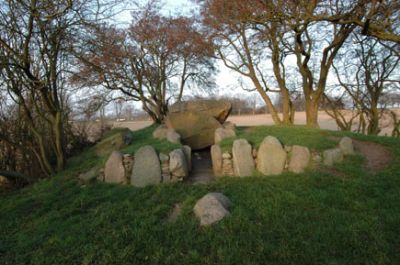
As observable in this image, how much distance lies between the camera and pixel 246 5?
655 cm

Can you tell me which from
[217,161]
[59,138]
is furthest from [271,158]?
[59,138]

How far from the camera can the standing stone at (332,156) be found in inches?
194

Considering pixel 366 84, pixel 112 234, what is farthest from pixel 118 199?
pixel 366 84

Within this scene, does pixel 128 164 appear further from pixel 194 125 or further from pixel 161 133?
pixel 194 125

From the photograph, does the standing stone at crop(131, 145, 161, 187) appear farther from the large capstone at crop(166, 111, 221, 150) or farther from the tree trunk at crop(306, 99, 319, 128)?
the tree trunk at crop(306, 99, 319, 128)

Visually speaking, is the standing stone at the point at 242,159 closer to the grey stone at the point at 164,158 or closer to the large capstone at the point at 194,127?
the grey stone at the point at 164,158

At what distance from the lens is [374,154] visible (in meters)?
5.28

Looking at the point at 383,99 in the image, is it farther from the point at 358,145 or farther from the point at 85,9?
the point at 85,9

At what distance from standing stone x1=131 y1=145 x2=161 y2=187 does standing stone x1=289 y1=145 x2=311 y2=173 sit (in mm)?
2925

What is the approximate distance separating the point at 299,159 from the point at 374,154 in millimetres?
1940

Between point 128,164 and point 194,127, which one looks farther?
point 194,127

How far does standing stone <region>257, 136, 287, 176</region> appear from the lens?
495 cm

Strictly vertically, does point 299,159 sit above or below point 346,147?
below

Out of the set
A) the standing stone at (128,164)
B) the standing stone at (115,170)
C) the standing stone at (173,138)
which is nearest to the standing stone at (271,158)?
the standing stone at (173,138)
